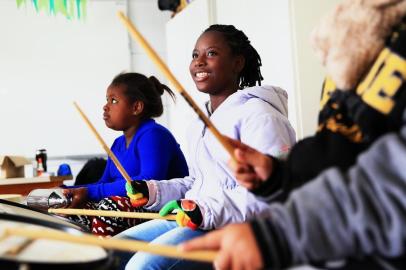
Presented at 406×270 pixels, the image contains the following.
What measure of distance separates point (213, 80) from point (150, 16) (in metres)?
2.65

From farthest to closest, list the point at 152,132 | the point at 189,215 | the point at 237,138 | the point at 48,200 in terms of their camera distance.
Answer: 1. the point at 152,132
2. the point at 48,200
3. the point at 237,138
4. the point at 189,215

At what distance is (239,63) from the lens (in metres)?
1.30

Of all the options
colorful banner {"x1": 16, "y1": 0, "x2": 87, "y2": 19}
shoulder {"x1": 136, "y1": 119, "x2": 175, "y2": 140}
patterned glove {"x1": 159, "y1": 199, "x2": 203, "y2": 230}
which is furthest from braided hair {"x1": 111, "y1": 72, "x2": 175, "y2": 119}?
colorful banner {"x1": 16, "y1": 0, "x2": 87, "y2": 19}

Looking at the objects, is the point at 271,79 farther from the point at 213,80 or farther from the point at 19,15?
the point at 19,15

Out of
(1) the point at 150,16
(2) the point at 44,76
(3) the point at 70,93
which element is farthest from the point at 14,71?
(1) the point at 150,16

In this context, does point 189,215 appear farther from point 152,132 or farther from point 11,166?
point 11,166

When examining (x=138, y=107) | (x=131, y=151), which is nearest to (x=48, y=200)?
(x=131, y=151)

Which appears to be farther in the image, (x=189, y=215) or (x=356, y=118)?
(x=189, y=215)

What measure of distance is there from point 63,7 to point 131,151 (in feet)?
7.47

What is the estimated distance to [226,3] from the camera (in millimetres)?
2488

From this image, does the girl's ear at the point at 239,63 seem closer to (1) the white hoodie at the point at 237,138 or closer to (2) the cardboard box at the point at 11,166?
(1) the white hoodie at the point at 237,138

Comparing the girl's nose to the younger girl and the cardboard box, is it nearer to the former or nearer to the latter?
the younger girl

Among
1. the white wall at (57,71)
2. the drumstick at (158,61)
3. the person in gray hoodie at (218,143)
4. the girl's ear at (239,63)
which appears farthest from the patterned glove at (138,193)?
the white wall at (57,71)

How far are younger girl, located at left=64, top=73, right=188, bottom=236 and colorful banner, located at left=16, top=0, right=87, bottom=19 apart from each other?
6.54 feet
